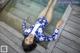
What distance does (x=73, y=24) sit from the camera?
3.90 meters

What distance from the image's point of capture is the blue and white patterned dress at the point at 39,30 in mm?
3580

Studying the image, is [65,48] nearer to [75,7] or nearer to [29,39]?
[29,39]

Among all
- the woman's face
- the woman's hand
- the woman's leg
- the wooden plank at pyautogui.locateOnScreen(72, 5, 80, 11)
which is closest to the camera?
the woman's face

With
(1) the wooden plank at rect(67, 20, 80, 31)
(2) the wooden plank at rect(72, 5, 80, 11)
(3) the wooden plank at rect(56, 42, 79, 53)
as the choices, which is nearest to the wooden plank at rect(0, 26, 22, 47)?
(3) the wooden plank at rect(56, 42, 79, 53)

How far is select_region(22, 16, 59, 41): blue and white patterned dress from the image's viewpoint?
141 inches

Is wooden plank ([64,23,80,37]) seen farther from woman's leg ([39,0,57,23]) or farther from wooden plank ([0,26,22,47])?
wooden plank ([0,26,22,47])

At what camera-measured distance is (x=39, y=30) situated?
146 inches

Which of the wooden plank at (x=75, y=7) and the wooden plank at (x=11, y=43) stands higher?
the wooden plank at (x=75, y=7)

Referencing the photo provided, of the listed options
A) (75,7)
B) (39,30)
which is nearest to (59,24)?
(39,30)

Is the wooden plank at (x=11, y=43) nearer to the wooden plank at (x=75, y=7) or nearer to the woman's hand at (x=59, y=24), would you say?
the woman's hand at (x=59, y=24)

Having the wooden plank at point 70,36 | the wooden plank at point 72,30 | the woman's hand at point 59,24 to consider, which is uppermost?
the woman's hand at point 59,24

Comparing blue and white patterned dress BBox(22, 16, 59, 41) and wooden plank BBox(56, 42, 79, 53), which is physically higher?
blue and white patterned dress BBox(22, 16, 59, 41)

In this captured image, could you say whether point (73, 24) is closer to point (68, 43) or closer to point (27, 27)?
point (68, 43)

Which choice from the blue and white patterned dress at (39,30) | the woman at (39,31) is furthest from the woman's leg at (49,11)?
the blue and white patterned dress at (39,30)
